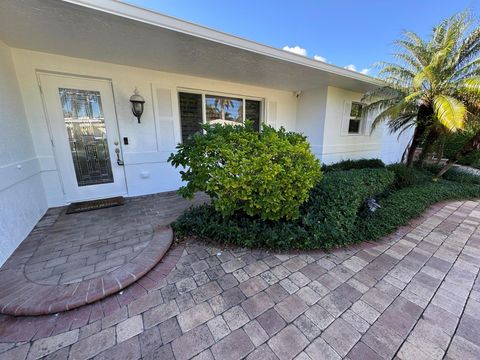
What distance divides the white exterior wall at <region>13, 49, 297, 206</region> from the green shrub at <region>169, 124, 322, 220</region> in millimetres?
1991

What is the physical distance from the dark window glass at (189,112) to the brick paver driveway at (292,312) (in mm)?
3057

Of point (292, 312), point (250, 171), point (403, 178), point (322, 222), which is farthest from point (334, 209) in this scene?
point (403, 178)

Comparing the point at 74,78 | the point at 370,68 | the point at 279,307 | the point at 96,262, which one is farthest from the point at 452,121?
the point at 74,78

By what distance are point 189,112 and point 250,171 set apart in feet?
9.93

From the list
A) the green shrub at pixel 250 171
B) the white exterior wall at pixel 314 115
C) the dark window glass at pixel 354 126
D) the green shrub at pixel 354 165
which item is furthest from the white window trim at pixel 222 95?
the dark window glass at pixel 354 126

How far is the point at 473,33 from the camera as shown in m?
3.77

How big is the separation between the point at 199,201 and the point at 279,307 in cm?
274

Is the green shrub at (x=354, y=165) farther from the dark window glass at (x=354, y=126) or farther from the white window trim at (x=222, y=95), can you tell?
the white window trim at (x=222, y=95)

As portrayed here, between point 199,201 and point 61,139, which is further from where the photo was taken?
point 199,201

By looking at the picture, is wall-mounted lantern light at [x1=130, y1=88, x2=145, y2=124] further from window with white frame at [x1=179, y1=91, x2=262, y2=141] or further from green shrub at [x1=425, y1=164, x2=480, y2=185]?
green shrub at [x1=425, y1=164, x2=480, y2=185]

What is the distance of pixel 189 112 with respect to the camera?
4562 millimetres

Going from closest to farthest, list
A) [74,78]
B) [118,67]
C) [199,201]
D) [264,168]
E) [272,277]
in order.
Result: [272,277]
[264,168]
[74,78]
[118,67]
[199,201]

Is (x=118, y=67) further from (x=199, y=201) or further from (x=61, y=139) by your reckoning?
(x=199, y=201)

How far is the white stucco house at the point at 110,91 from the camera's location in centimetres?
240
